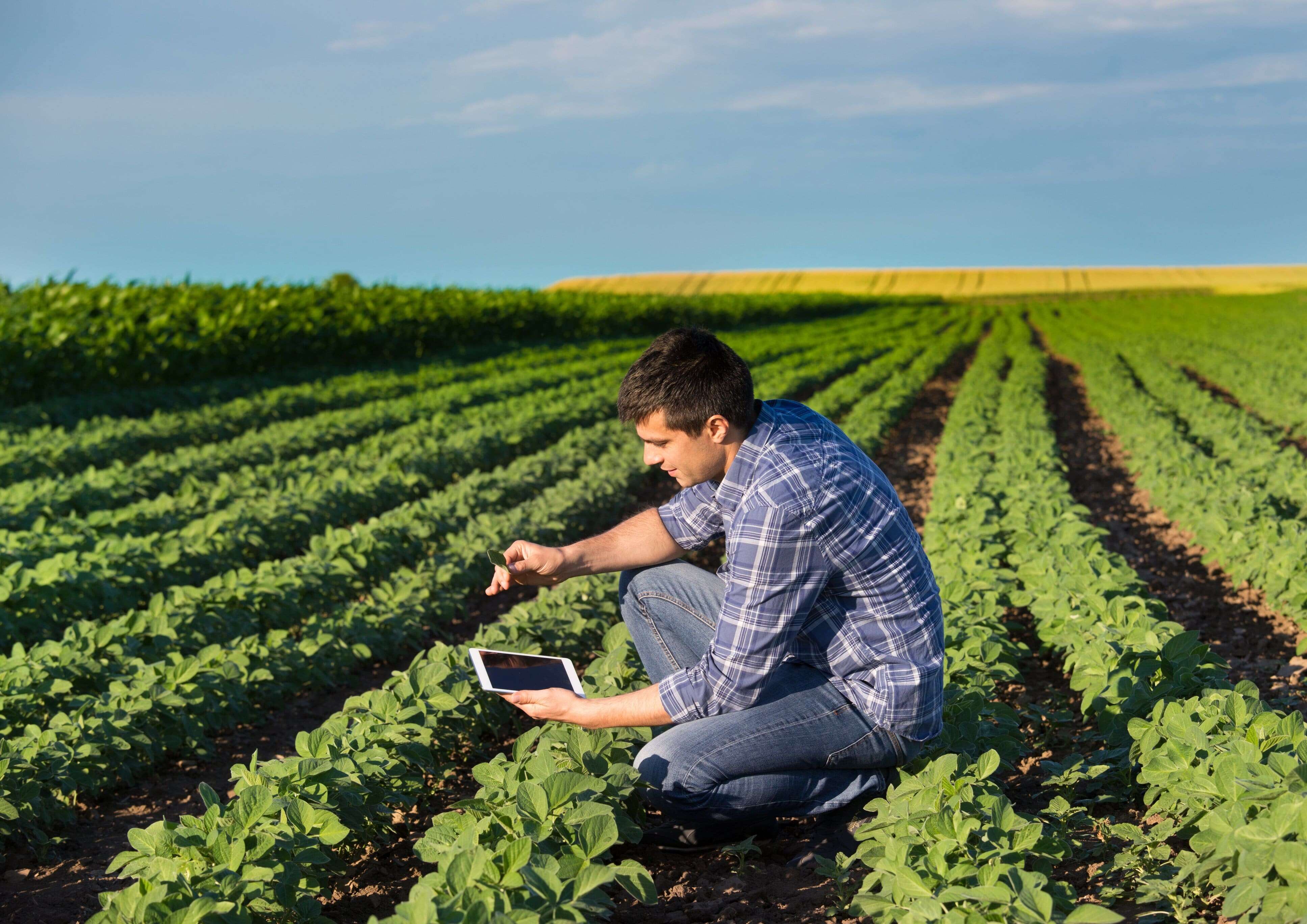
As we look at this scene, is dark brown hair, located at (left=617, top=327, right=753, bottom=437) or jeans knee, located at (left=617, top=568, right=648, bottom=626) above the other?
dark brown hair, located at (left=617, top=327, right=753, bottom=437)

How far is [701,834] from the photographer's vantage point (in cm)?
322

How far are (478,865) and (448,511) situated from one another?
537 cm

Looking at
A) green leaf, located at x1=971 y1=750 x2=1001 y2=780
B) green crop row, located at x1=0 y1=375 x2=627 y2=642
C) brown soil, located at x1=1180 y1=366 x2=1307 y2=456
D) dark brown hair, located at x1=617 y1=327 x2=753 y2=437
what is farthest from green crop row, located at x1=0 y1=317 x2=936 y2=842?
brown soil, located at x1=1180 y1=366 x2=1307 y2=456

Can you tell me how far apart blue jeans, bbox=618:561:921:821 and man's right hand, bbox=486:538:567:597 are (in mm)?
758

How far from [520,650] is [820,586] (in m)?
1.72

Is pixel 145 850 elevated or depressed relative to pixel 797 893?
elevated

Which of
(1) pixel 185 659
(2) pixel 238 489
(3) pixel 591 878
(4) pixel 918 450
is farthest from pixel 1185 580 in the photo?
(2) pixel 238 489

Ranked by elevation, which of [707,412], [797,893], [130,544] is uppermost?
[707,412]

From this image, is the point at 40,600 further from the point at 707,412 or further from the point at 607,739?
the point at 707,412

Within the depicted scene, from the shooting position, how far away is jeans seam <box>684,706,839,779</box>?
3031 millimetres

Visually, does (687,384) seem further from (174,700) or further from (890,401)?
(890,401)

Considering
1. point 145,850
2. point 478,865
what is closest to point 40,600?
point 145,850

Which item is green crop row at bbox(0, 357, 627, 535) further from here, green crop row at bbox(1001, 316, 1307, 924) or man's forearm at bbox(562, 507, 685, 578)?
green crop row at bbox(1001, 316, 1307, 924)

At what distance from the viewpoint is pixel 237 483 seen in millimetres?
8594
